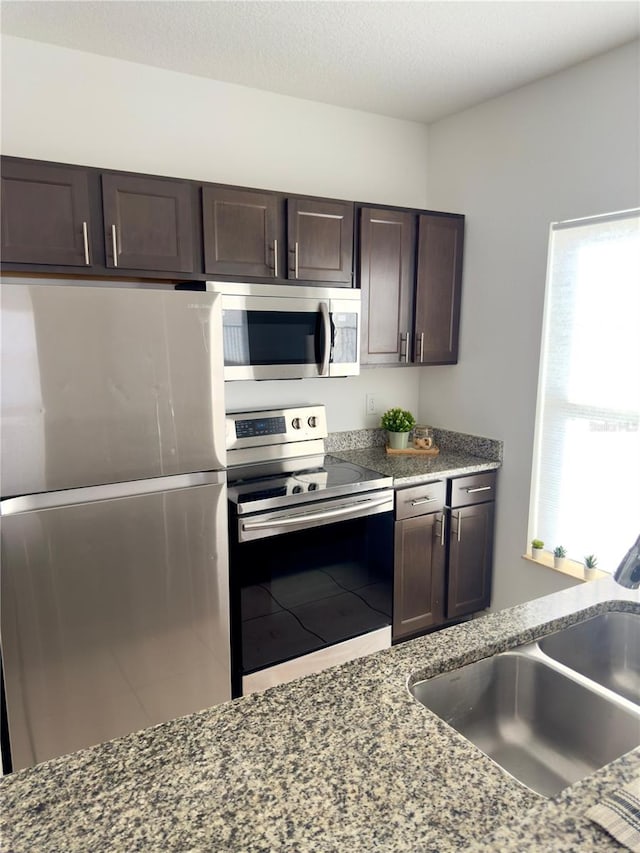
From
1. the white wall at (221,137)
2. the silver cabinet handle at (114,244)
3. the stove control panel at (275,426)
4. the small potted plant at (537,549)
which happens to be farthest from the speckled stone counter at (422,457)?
the silver cabinet handle at (114,244)

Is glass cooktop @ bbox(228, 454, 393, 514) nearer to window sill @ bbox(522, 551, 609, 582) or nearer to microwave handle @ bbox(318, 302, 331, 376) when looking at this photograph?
microwave handle @ bbox(318, 302, 331, 376)

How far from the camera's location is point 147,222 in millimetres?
2266

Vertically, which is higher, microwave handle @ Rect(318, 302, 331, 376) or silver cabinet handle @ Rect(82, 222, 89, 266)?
silver cabinet handle @ Rect(82, 222, 89, 266)

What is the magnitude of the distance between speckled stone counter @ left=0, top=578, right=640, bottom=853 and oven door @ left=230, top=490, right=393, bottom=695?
1259mm

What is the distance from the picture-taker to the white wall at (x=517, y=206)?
2.42 metres

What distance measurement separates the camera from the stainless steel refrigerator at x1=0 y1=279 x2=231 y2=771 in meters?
1.81

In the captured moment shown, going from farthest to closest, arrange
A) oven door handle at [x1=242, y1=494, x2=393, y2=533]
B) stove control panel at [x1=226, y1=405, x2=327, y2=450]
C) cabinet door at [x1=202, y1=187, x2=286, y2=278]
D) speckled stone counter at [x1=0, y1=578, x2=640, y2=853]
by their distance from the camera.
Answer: stove control panel at [x1=226, y1=405, x2=327, y2=450] → cabinet door at [x1=202, y1=187, x2=286, y2=278] → oven door handle at [x1=242, y1=494, x2=393, y2=533] → speckled stone counter at [x1=0, y1=578, x2=640, y2=853]

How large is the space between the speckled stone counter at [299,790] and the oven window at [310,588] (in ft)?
4.17

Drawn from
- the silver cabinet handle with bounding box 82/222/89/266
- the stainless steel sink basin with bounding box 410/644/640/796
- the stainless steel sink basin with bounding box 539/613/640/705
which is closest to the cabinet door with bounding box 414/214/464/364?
the silver cabinet handle with bounding box 82/222/89/266

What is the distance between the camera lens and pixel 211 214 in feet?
7.84

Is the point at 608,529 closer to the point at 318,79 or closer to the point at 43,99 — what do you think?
the point at 318,79

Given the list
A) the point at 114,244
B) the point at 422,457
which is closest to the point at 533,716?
the point at 422,457

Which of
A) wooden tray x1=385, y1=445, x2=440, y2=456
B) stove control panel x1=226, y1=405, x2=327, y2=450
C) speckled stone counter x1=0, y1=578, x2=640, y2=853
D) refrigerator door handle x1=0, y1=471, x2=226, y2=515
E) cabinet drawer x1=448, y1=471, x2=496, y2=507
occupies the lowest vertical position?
cabinet drawer x1=448, y1=471, x2=496, y2=507

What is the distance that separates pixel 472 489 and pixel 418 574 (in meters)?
0.51
